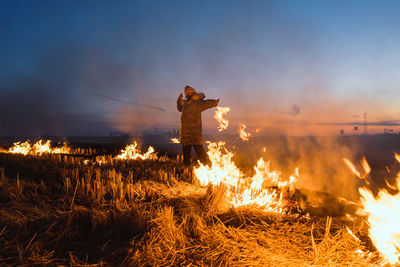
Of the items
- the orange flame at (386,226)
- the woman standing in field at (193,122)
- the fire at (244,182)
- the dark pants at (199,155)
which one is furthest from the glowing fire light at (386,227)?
the woman standing in field at (193,122)

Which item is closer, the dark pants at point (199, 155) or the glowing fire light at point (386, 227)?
the glowing fire light at point (386, 227)

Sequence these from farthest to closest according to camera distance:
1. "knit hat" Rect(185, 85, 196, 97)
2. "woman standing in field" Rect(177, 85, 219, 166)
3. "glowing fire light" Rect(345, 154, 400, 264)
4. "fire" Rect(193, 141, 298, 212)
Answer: "knit hat" Rect(185, 85, 196, 97)
"woman standing in field" Rect(177, 85, 219, 166)
"fire" Rect(193, 141, 298, 212)
"glowing fire light" Rect(345, 154, 400, 264)

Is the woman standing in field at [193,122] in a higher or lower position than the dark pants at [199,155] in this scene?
higher

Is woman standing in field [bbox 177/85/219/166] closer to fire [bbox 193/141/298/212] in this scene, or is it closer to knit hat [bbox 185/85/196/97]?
knit hat [bbox 185/85/196/97]

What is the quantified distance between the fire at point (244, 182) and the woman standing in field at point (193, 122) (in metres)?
0.60

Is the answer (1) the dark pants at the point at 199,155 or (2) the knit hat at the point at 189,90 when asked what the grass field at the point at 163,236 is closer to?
(1) the dark pants at the point at 199,155

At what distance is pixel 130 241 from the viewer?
245 centimetres

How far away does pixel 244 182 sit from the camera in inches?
188

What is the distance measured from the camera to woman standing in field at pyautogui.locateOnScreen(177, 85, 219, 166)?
7.16 metres

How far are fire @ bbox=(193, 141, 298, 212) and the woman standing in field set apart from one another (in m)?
0.60

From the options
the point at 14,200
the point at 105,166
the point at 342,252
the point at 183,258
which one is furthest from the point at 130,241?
the point at 105,166

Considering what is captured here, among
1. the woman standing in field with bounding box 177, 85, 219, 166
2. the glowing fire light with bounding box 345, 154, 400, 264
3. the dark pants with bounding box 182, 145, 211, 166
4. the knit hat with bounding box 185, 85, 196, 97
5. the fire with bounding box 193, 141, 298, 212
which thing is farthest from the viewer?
the knit hat with bounding box 185, 85, 196, 97

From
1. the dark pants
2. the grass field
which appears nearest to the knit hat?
the dark pants

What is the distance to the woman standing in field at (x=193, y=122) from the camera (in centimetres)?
716
